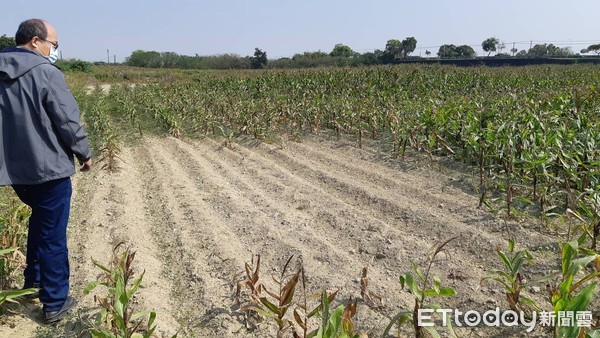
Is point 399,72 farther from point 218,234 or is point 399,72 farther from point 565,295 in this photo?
point 565,295

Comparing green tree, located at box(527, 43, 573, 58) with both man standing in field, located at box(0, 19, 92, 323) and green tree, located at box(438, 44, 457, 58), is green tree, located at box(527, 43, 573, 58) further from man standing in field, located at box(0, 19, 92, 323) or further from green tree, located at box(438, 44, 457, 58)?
man standing in field, located at box(0, 19, 92, 323)

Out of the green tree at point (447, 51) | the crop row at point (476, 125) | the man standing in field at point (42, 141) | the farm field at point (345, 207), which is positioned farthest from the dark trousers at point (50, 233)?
the green tree at point (447, 51)

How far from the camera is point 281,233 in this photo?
3.82 metres

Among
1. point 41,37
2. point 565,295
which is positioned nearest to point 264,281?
point 565,295

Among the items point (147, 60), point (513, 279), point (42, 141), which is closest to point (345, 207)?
point (513, 279)

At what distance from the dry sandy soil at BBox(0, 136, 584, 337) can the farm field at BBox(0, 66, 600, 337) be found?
0.05 feet

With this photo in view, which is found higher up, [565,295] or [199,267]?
[565,295]

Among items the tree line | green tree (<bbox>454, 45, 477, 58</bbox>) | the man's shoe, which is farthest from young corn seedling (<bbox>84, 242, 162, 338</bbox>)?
green tree (<bbox>454, 45, 477, 58</bbox>)

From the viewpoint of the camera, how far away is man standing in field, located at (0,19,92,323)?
2.41 metres

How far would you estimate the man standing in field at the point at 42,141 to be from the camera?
7.89ft

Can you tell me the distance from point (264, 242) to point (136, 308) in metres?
1.19

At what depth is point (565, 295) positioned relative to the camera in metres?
2.00

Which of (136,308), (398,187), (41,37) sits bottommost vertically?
(136,308)

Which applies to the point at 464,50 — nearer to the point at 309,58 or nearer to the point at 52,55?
the point at 309,58
